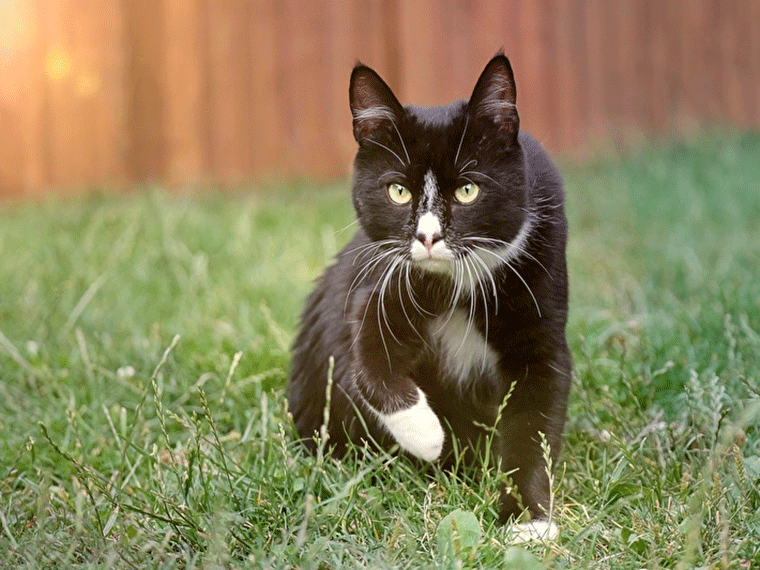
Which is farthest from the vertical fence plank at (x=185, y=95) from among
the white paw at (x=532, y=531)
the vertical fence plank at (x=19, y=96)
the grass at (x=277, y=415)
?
the white paw at (x=532, y=531)

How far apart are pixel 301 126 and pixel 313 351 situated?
4.04 meters

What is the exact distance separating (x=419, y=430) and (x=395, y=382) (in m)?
0.12

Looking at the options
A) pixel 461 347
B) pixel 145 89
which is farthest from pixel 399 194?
pixel 145 89

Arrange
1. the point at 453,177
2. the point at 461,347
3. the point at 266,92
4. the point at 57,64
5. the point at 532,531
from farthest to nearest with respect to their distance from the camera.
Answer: the point at 266,92 → the point at 57,64 → the point at 461,347 → the point at 453,177 → the point at 532,531

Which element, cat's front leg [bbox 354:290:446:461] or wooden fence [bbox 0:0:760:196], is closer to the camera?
cat's front leg [bbox 354:290:446:461]

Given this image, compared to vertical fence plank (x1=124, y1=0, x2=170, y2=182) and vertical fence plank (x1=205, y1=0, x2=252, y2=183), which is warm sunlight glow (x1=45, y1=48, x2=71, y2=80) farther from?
vertical fence plank (x1=205, y1=0, x2=252, y2=183)

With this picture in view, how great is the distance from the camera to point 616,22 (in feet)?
21.0

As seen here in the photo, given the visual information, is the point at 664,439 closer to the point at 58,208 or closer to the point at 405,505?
the point at 405,505

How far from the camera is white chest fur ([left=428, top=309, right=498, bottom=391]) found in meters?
1.79

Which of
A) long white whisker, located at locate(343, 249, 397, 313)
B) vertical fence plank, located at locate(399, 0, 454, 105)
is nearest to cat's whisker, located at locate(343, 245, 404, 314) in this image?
long white whisker, located at locate(343, 249, 397, 313)

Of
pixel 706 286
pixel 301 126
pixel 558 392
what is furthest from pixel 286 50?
pixel 558 392

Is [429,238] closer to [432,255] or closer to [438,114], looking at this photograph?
[432,255]

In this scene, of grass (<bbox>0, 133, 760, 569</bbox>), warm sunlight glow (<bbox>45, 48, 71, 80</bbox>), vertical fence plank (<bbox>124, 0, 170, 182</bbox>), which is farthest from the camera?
vertical fence plank (<bbox>124, 0, 170, 182</bbox>)

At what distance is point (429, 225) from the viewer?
5.49ft
